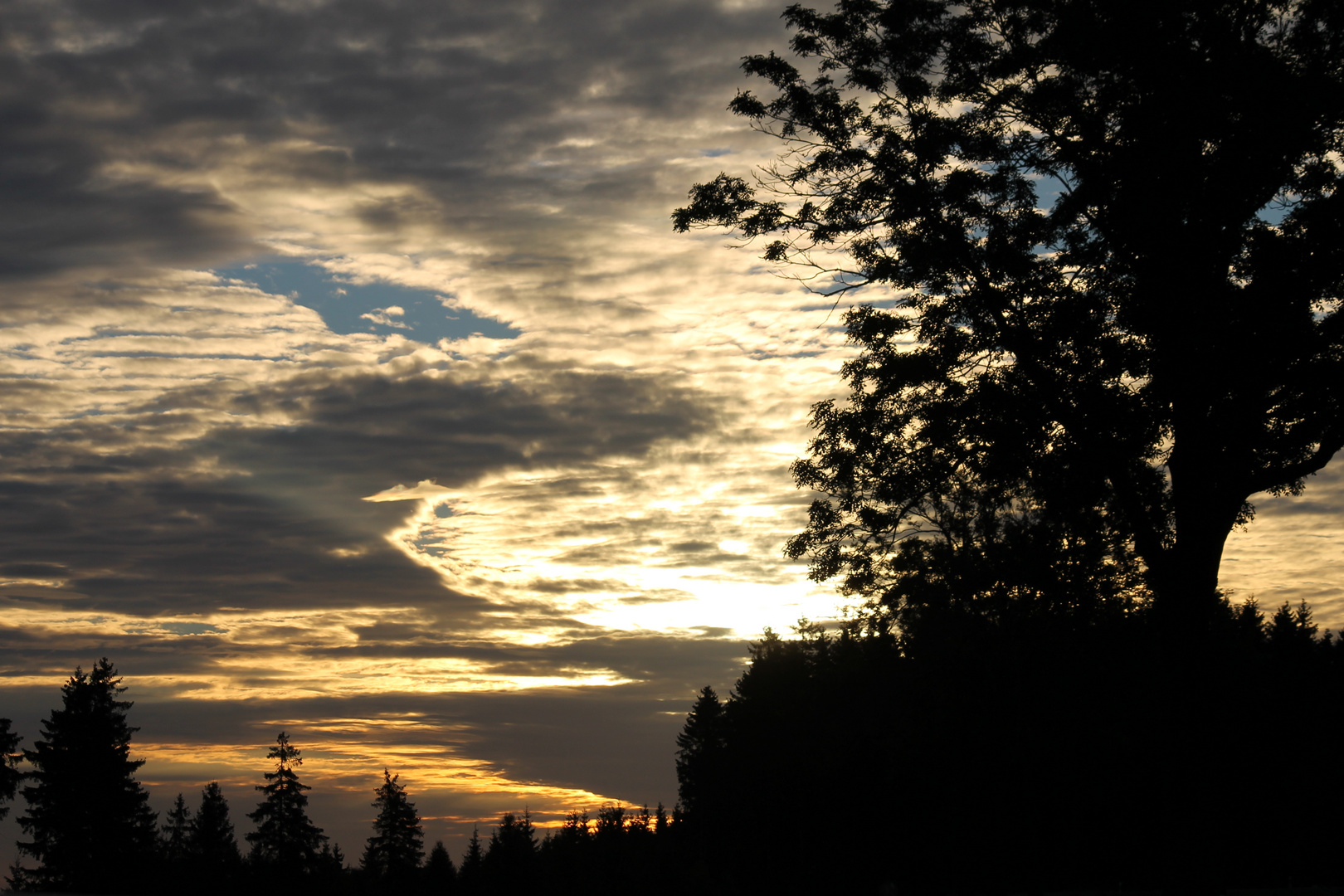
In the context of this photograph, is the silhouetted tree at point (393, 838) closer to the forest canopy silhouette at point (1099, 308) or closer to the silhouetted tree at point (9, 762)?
the silhouetted tree at point (9, 762)

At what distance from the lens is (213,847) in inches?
4232

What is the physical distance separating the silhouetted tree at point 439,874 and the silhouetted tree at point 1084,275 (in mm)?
120096

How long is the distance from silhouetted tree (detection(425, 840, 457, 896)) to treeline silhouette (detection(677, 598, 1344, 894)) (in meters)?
45.2

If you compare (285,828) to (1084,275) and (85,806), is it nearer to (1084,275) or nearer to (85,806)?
(85,806)

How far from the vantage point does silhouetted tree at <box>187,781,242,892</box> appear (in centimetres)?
9038

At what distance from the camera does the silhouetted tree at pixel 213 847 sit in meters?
90.4

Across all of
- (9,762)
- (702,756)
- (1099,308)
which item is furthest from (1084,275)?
(702,756)

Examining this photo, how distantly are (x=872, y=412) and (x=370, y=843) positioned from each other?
121950mm

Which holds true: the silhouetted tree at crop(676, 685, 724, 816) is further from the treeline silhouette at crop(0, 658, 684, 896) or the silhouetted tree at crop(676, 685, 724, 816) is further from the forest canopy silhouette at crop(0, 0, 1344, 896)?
the forest canopy silhouette at crop(0, 0, 1344, 896)

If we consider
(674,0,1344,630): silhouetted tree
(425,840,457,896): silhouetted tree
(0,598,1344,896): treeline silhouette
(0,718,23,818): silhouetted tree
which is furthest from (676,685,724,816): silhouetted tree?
(674,0,1344,630): silhouetted tree

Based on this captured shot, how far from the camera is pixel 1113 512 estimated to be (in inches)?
703

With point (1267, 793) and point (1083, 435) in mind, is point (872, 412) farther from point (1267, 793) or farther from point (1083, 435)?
point (1267, 793)

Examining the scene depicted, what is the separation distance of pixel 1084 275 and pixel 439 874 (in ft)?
441

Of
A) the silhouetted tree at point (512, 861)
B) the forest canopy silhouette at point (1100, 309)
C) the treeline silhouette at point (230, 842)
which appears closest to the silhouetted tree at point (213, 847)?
the treeline silhouette at point (230, 842)
